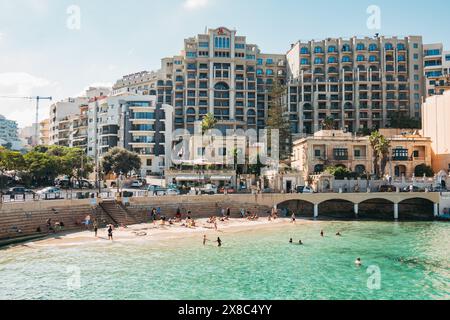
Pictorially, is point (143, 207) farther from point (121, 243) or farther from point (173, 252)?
point (173, 252)

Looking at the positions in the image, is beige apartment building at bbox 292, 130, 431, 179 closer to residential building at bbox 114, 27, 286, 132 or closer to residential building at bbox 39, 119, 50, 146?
residential building at bbox 114, 27, 286, 132

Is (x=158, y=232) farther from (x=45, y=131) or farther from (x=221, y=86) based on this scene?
(x=45, y=131)

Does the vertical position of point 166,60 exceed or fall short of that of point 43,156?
it exceeds it

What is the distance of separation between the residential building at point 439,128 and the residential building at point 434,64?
1254 inches

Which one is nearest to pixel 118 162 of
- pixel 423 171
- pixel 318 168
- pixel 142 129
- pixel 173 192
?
pixel 142 129

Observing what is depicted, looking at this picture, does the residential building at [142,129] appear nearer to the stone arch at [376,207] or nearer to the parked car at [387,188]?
the stone arch at [376,207]

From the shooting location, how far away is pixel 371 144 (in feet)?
→ 242

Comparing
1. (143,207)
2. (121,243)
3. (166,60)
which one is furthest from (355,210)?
(166,60)

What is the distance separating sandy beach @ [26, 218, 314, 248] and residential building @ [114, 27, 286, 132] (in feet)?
207

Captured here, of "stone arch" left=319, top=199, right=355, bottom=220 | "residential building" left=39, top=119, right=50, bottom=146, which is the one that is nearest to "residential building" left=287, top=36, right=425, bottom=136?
"stone arch" left=319, top=199, right=355, bottom=220

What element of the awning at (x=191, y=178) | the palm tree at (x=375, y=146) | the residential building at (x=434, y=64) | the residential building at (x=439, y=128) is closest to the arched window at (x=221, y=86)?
the awning at (x=191, y=178)

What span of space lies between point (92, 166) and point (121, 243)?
4910 cm

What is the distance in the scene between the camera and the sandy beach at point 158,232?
127 ft
